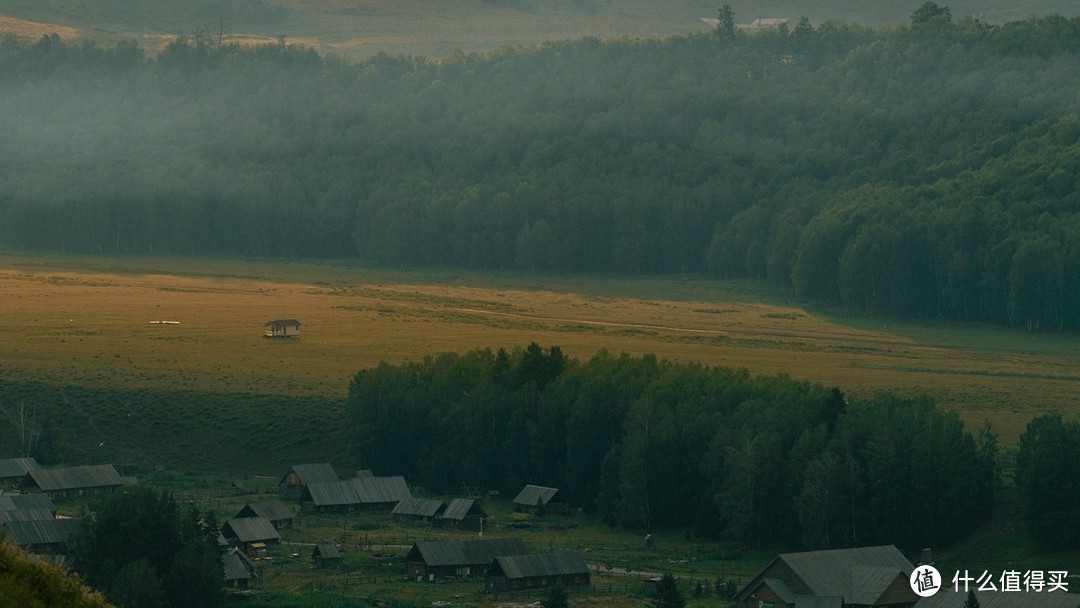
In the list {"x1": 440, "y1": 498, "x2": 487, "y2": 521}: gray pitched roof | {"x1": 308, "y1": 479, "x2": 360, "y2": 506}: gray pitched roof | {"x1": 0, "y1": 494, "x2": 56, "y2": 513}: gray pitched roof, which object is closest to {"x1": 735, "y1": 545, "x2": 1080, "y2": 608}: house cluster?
{"x1": 440, "y1": 498, "x2": 487, "y2": 521}: gray pitched roof

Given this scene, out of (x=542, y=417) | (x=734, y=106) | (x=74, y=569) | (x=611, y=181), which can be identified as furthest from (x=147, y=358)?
(x=734, y=106)

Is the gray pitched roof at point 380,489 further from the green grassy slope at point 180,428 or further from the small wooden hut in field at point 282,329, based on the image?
the small wooden hut in field at point 282,329

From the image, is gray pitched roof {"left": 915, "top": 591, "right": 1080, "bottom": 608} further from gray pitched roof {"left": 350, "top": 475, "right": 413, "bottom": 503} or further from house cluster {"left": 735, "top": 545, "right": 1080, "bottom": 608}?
gray pitched roof {"left": 350, "top": 475, "right": 413, "bottom": 503}

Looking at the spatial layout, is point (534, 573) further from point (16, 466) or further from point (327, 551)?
point (16, 466)

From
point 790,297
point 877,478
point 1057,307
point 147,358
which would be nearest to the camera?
point 877,478

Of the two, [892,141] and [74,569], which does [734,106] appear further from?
[74,569]

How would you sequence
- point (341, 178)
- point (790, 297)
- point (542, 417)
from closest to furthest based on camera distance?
1. point (542, 417)
2. point (790, 297)
3. point (341, 178)

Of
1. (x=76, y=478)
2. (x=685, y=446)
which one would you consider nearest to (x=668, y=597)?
(x=685, y=446)
